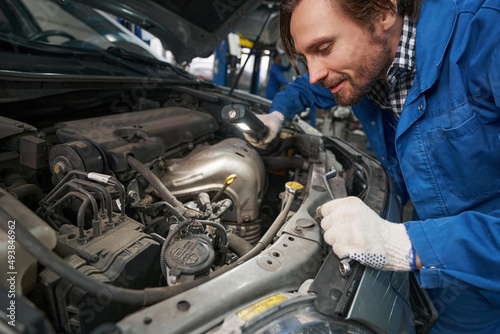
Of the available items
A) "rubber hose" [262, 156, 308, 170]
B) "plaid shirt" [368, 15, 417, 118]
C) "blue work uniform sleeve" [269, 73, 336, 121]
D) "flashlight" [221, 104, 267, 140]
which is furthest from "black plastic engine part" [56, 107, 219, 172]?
"plaid shirt" [368, 15, 417, 118]

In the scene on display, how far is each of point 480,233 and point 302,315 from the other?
0.54 metres

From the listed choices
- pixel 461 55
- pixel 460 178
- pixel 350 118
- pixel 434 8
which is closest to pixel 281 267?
pixel 460 178

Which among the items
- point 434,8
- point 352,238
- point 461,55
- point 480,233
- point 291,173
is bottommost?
point 291,173

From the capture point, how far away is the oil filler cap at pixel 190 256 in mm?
759

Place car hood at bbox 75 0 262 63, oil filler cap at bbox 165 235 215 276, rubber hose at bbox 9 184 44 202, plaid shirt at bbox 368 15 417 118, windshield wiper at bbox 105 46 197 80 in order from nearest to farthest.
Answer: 1. oil filler cap at bbox 165 235 215 276
2. rubber hose at bbox 9 184 44 202
3. plaid shirt at bbox 368 15 417 118
4. car hood at bbox 75 0 262 63
5. windshield wiper at bbox 105 46 197 80

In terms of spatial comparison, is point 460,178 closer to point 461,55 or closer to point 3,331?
point 461,55

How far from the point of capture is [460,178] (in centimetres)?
108

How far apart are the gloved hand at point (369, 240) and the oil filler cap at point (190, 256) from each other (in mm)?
384

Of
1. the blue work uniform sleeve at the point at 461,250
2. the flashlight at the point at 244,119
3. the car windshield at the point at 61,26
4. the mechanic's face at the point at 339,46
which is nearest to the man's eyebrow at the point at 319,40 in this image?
the mechanic's face at the point at 339,46

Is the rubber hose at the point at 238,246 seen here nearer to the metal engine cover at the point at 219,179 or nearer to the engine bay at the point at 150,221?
the engine bay at the point at 150,221

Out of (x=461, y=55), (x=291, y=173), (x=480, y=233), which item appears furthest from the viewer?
(x=291, y=173)

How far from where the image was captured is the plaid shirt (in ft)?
3.79

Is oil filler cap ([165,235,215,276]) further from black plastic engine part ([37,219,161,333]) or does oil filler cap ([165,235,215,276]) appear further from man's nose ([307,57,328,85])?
man's nose ([307,57,328,85])

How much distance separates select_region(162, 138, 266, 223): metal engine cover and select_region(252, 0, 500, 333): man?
1.60 ft
